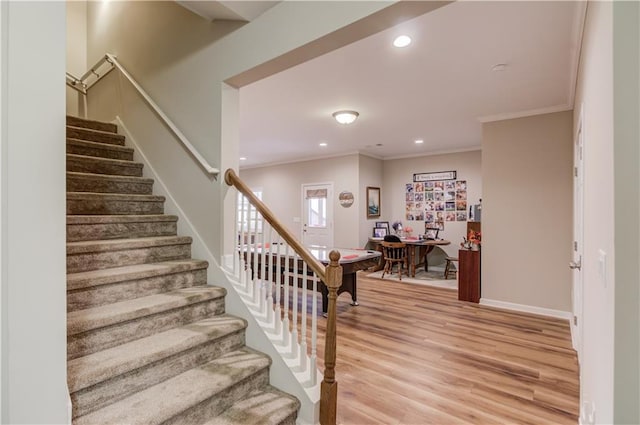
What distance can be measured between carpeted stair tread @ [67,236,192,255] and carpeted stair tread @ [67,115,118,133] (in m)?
1.84

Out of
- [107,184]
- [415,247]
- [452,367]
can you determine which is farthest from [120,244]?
[415,247]

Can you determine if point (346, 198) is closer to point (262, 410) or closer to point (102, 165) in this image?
point (102, 165)

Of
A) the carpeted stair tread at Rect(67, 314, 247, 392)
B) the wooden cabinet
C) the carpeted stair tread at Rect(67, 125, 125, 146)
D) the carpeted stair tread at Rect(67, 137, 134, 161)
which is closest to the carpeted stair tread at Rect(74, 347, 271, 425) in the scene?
the carpeted stair tread at Rect(67, 314, 247, 392)

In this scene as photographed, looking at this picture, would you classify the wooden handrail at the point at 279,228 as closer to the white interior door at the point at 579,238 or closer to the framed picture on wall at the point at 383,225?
the white interior door at the point at 579,238

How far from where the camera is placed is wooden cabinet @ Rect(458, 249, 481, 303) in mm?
4578

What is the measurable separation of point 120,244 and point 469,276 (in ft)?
14.8

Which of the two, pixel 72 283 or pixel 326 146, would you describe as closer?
pixel 72 283

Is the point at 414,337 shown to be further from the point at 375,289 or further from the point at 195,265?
the point at 195,265

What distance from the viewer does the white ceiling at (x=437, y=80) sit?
7.50 feet

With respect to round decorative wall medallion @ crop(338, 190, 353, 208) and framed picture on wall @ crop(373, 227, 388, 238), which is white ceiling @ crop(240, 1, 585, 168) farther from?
framed picture on wall @ crop(373, 227, 388, 238)
